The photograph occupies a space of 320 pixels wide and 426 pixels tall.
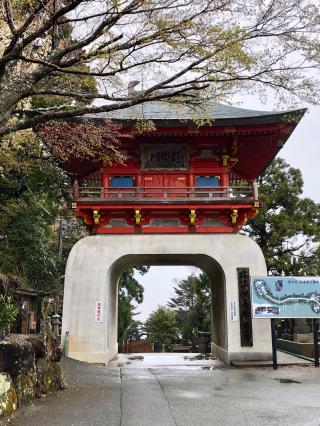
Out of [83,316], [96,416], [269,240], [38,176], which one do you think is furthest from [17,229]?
[269,240]

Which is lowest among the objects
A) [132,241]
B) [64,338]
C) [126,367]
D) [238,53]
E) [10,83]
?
[126,367]

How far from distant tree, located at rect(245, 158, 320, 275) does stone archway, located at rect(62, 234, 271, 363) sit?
8.28m

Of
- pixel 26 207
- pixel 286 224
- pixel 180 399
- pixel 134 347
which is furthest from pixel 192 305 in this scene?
pixel 180 399

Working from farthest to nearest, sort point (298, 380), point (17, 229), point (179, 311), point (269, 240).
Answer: point (179, 311)
point (269, 240)
point (17, 229)
point (298, 380)

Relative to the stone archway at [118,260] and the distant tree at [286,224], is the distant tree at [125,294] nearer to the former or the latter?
the distant tree at [286,224]

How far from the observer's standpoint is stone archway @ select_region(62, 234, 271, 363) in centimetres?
1215

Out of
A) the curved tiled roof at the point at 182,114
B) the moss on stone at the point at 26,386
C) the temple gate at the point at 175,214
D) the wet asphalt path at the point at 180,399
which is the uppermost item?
the curved tiled roof at the point at 182,114

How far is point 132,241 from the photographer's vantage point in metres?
13.1

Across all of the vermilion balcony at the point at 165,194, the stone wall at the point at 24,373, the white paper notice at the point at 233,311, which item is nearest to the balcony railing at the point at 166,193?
the vermilion balcony at the point at 165,194

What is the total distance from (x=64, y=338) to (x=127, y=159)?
6.16 metres

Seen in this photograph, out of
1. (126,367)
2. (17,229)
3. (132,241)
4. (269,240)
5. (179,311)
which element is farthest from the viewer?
(179,311)

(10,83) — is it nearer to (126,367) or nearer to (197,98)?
(197,98)

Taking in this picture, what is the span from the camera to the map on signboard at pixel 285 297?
36.9 feet

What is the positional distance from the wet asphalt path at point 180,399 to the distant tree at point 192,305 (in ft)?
43.5
